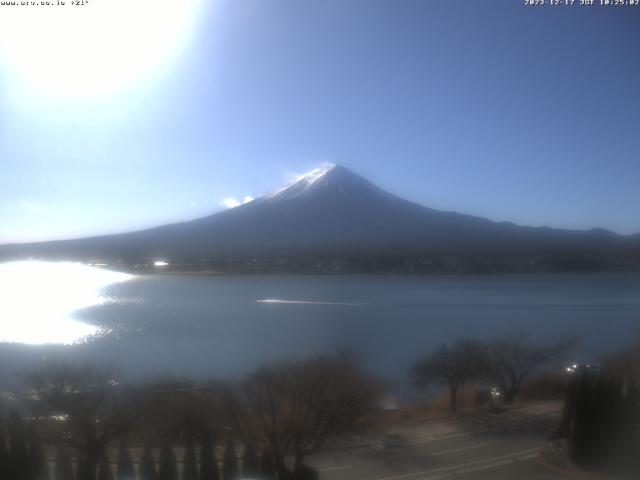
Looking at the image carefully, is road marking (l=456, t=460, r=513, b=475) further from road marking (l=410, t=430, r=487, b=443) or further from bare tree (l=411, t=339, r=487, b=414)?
bare tree (l=411, t=339, r=487, b=414)

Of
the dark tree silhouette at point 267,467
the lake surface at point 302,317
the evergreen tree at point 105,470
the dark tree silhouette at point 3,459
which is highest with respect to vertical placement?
the lake surface at point 302,317

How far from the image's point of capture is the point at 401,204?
3.29m

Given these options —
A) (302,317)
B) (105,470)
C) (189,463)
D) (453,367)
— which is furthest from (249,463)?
(453,367)

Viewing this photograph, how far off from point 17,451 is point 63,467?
19cm

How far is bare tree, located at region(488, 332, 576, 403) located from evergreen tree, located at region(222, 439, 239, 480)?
1234 mm

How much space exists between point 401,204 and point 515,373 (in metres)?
1.27

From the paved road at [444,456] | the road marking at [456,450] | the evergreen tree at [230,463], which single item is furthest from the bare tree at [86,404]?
the road marking at [456,450]

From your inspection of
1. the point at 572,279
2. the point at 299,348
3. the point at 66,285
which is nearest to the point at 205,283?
the point at 66,285

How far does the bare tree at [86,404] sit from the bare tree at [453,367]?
4.23 feet

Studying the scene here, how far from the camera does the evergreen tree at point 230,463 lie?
6.52 ft

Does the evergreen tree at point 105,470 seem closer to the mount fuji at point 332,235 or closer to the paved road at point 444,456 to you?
the paved road at point 444,456

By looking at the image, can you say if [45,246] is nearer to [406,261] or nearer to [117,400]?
[117,400]

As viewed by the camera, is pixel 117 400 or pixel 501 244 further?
pixel 501 244

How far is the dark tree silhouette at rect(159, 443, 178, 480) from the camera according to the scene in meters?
1.94
